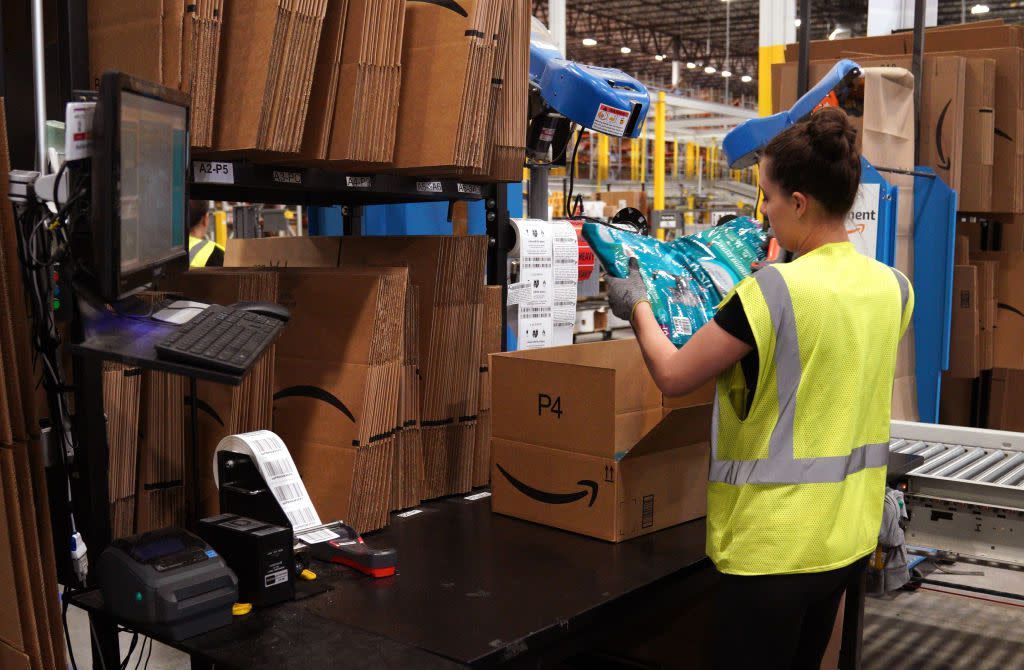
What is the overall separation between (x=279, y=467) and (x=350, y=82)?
85cm

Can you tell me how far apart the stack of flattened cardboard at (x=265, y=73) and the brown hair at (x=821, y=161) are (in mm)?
962

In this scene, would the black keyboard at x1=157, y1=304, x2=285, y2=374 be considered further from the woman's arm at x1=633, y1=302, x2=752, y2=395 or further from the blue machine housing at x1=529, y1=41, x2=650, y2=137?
the blue machine housing at x1=529, y1=41, x2=650, y2=137

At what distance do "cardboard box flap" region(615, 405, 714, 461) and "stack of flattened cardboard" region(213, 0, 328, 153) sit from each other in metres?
0.97

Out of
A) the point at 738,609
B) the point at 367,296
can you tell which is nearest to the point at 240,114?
the point at 367,296

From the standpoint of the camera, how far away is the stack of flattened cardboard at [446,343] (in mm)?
2555

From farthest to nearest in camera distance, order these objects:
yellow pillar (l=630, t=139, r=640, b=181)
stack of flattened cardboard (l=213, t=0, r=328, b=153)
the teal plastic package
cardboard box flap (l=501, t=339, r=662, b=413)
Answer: yellow pillar (l=630, t=139, r=640, b=181) < cardboard box flap (l=501, t=339, r=662, b=413) < the teal plastic package < stack of flattened cardboard (l=213, t=0, r=328, b=153)

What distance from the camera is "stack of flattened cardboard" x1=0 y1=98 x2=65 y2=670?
1.60 m

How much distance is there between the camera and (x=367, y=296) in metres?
2.20

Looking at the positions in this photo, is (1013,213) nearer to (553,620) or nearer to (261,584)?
(553,620)

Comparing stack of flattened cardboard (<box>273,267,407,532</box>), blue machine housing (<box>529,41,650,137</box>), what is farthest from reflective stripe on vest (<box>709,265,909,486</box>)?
blue machine housing (<box>529,41,650,137</box>)

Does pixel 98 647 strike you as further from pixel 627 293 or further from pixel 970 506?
pixel 970 506

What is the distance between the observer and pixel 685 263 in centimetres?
225

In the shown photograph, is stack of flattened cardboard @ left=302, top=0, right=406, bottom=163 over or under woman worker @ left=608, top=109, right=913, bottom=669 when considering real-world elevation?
over

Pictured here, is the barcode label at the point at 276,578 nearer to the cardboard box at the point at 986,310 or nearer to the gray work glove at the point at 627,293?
the gray work glove at the point at 627,293
